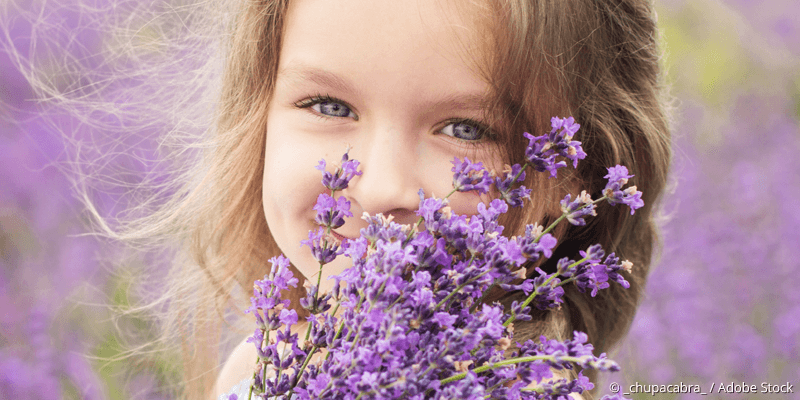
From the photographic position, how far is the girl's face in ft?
2.93

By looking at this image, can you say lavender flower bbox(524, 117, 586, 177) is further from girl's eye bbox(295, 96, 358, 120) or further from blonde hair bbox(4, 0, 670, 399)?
girl's eye bbox(295, 96, 358, 120)

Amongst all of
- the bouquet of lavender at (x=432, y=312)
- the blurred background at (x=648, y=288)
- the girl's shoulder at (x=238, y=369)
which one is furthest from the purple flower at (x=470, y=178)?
the blurred background at (x=648, y=288)

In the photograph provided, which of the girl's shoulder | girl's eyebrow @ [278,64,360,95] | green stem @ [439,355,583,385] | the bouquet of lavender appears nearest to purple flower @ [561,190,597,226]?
the bouquet of lavender

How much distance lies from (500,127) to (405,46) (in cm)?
18

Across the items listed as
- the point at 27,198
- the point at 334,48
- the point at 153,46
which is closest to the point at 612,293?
the point at 334,48

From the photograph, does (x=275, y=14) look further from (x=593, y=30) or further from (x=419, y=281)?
(x=419, y=281)

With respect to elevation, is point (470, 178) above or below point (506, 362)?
above

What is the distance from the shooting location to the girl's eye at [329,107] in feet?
3.26

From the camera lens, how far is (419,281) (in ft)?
1.95

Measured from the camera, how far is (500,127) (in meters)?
0.96

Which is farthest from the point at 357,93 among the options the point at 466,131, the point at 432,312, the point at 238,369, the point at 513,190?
the point at 238,369

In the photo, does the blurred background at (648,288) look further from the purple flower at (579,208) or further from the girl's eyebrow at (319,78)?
the purple flower at (579,208)

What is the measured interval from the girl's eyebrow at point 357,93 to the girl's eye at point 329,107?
33mm

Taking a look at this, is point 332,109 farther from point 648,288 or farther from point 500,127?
point 648,288
